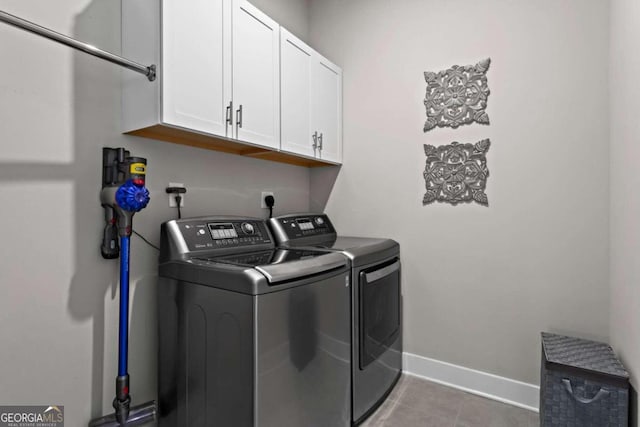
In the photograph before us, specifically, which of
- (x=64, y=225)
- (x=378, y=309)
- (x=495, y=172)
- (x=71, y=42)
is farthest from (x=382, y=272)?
(x=71, y=42)

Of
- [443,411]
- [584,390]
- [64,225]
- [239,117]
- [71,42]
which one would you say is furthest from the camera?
[443,411]

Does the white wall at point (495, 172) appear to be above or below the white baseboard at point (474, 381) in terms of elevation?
above

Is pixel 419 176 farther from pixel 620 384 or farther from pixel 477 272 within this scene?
pixel 620 384

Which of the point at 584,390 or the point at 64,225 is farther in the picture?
the point at 584,390

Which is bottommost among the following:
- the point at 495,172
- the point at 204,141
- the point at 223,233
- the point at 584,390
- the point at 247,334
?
the point at 584,390

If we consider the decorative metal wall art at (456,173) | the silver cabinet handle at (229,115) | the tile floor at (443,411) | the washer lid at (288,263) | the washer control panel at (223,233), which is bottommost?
the tile floor at (443,411)

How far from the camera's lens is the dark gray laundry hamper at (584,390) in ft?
4.42

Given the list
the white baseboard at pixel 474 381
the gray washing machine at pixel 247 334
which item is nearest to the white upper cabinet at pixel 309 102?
the gray washing machine at pixel 247 334

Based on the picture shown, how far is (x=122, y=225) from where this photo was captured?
4.43 ft

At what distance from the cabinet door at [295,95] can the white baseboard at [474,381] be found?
1.69m

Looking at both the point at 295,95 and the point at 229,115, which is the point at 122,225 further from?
the point at 295,95

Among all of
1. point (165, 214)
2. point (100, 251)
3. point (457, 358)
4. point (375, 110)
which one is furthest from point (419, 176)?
point (100, 251)

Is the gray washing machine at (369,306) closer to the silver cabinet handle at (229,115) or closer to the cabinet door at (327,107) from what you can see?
the cabinet door at (327,107)

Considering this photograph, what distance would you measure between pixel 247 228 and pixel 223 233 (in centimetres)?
17
